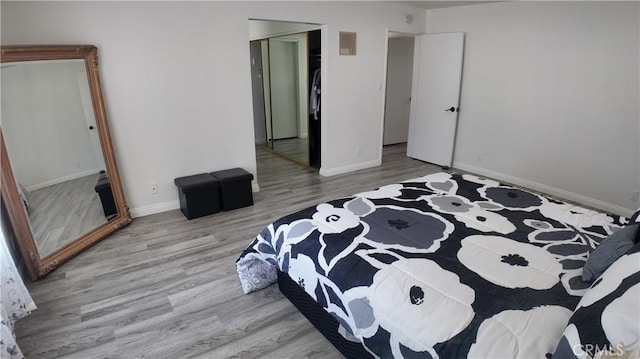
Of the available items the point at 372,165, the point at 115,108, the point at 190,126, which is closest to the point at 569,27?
the point at 372,165

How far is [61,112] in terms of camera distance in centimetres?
289

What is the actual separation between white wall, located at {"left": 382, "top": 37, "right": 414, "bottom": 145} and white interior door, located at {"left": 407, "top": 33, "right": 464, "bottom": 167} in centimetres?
114

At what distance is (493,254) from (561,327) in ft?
1.73

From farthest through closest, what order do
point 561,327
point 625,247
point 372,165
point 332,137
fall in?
point 372,165
point 332,137
point 625,247
point 561,327

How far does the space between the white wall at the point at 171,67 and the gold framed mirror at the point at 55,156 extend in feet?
0.58

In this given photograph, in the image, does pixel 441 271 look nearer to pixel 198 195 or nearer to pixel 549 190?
pixel 198 195

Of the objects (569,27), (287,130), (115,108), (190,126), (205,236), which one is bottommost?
(205,236)

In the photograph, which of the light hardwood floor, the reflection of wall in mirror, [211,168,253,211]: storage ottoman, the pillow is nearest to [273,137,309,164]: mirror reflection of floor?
[211,168,253,211]: storage ottoman

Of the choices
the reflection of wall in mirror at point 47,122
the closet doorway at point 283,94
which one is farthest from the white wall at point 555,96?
the reflection of wall in mirror at point 47,122

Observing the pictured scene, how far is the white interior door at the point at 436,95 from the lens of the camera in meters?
4.93

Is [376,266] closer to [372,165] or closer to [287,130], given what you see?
[372,165]

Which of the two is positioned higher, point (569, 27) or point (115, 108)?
point (569, 27)

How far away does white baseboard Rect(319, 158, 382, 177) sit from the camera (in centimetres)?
496

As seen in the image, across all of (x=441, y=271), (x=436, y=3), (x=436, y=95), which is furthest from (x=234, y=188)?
(x=436, y=3)
